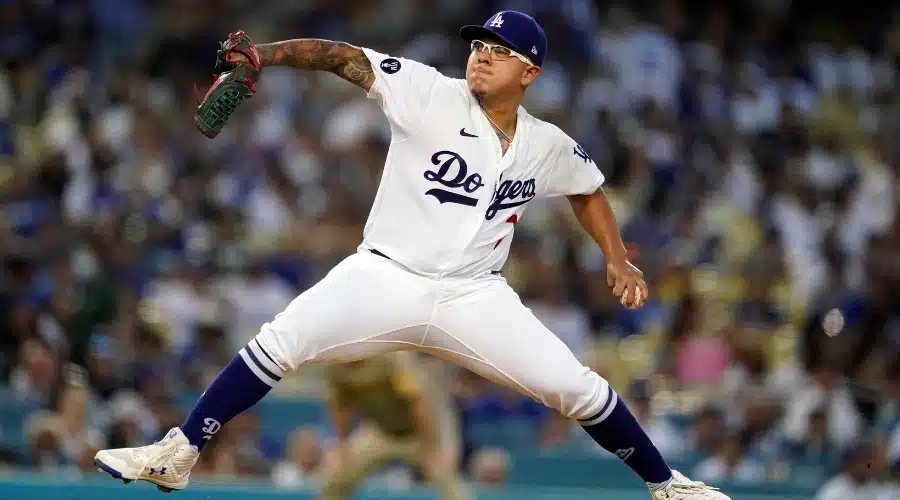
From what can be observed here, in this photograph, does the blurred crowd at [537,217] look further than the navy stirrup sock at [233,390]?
Yes

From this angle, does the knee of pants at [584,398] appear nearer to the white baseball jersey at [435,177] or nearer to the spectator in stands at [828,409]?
the white baseball jersey at [435,177]

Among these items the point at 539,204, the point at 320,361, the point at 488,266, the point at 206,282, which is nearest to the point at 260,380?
the point at 320,361

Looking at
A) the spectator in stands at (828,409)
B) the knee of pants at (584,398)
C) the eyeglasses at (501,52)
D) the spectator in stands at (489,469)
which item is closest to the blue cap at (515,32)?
the eyeglasses at (501,52)

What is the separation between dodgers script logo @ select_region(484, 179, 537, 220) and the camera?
4.98m

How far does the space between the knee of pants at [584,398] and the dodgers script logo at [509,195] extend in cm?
64

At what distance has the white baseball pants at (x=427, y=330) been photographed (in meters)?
4.74

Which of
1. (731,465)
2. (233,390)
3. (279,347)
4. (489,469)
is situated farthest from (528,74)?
(731,465)

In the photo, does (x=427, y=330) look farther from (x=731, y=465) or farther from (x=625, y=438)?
(x=731, y=465)

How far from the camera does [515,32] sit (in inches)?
196

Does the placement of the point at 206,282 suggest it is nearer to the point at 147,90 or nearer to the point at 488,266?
the point at 147,90

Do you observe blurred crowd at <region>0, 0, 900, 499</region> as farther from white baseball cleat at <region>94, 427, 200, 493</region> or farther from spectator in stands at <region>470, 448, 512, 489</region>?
white baseball cleat at <region>94, 427, 200, 493</region>

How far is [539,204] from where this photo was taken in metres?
11.3

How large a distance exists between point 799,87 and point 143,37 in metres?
6.28

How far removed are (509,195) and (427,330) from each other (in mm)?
570
